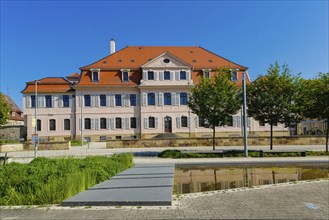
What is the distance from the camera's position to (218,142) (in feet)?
104

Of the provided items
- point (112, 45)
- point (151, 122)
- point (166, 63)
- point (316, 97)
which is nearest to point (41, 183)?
point (316, 97)

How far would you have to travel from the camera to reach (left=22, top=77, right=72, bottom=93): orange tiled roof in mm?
45000

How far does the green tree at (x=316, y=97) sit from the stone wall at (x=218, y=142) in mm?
10534

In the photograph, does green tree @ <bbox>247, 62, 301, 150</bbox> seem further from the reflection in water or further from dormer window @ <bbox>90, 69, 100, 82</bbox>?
dormer window @ <bbox>90, 69, 100, 82</bbox>

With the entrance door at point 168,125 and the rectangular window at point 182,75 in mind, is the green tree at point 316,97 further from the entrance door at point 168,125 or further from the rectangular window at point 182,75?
the entrance door at point 168,125

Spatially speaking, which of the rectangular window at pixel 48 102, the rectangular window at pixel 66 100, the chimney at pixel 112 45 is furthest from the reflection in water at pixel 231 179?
the chimney at pixel 112 45

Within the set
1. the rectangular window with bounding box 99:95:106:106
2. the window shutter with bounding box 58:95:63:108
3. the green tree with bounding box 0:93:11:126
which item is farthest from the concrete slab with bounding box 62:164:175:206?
the window shutter with bounding box 58:95:63:108

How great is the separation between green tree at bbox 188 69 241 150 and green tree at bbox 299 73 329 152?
445cm

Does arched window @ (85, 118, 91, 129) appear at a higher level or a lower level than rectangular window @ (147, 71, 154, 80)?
lower

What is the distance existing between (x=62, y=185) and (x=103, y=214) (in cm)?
213

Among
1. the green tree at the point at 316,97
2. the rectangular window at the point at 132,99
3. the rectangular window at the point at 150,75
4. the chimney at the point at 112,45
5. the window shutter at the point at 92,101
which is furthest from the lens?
the chimney at the point at 112,45

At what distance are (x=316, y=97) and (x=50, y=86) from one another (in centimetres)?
3749

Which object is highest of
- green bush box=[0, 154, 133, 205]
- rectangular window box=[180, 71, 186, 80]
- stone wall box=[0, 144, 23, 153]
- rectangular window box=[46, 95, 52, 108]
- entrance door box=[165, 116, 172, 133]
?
rectangular window box=[180, 71, 186, 80]

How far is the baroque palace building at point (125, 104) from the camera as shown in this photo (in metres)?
44.8
